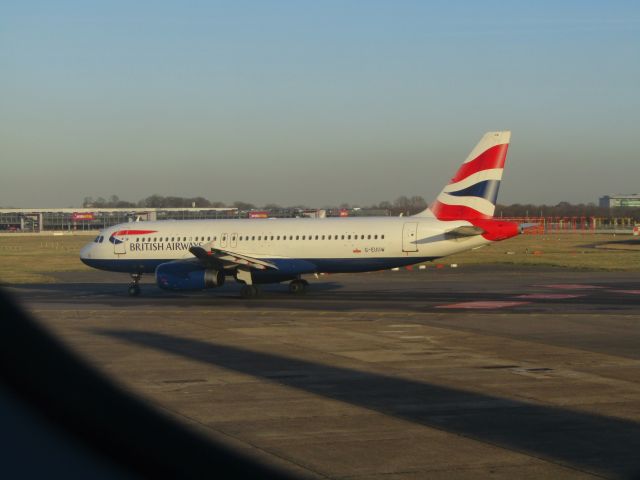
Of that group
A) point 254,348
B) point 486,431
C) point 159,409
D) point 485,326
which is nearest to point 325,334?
point 254,348

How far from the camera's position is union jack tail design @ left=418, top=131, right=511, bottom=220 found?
3766 centimetres

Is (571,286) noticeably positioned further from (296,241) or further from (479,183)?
(296,241)

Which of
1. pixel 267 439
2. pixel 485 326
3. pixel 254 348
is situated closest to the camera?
pixel 267 439

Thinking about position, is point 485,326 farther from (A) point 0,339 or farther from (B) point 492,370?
(A) point 0,339

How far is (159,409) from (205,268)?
2357 centimetres

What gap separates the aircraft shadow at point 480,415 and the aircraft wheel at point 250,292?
17.6m

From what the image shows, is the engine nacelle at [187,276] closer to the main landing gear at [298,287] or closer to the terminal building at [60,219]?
the main landing gear at [298,287]

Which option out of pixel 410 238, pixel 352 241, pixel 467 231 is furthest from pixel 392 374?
pixel 352 241

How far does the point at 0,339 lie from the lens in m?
24.1

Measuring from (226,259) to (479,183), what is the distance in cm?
1093

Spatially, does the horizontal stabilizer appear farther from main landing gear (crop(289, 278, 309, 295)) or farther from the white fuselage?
main landing gear (crop(289, 278, 309, 295))

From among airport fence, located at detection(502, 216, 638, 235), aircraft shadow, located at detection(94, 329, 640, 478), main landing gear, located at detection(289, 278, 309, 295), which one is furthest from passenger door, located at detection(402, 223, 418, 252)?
airport fence, located at detection(502, 216, 638, 235)

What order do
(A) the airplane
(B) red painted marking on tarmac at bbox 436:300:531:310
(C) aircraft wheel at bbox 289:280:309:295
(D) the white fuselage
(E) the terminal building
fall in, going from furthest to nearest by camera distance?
(E) the terminal building < (C) aircraft wheel at bbox 289:280:309:295 < (D) the white fuselage < (A) the airplane < (B) red painted marking on tarmac at bbox 436:300:531:310

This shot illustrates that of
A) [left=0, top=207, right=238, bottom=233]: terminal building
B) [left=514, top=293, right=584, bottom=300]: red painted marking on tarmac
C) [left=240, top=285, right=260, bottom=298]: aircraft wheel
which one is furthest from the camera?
[left=0, top=207, right=238, bottom=233]: terminal building
